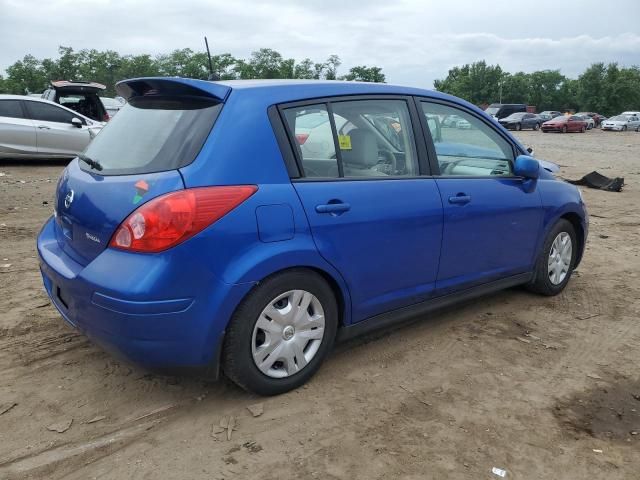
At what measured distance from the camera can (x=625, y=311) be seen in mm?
4527

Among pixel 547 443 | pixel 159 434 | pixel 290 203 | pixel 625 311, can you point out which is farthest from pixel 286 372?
pixel 625 311

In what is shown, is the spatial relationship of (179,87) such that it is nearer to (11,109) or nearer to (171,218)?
(171,218)

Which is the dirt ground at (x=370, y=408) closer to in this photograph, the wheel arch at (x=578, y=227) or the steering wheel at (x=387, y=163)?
the wheel arch at (x=578, y=227)

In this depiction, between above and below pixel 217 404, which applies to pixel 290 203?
above

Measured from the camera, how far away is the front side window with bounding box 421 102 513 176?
3.80m

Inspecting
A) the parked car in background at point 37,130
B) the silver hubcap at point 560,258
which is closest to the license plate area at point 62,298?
the silver hubcap at point 560,258

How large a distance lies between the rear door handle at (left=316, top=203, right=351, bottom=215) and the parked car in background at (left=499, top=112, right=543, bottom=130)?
150 ft

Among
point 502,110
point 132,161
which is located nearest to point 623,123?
point 502,110

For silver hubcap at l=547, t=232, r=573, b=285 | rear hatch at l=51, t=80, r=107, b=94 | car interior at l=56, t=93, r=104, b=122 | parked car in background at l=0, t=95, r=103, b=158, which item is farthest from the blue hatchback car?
car interior at l=56, t=93, r=104, b=122

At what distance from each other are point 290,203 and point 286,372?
91 centimetres

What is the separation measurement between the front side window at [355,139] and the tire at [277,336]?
2.00 feet

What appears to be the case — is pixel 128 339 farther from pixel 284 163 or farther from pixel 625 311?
pixel 625 311

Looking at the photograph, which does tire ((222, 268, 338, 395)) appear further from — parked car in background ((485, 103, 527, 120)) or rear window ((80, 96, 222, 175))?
parked car in background ((485, 103, 527, 120))

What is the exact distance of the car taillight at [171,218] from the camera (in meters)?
2.58
